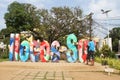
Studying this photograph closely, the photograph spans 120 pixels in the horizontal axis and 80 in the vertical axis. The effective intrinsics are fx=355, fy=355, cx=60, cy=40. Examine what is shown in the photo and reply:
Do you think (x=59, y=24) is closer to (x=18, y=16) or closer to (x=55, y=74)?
(x=18, y=16)

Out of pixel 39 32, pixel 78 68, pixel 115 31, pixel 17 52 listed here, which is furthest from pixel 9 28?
pixel 115 31

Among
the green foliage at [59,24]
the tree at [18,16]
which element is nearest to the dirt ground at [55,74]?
the green foliage at [59,24]

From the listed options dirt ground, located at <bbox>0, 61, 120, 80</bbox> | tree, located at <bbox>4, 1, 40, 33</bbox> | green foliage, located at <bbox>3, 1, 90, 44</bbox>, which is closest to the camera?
dirt ground, located at <bbox>0, 61, 120, 80</bbox>

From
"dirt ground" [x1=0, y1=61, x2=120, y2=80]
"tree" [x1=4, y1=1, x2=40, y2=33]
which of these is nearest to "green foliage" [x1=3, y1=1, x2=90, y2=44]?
"tree" [x1=4, y1=1, x2=40, y2=33]

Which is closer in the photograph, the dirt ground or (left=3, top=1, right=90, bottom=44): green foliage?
the dirt ground

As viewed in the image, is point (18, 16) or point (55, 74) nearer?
point (55, 74)

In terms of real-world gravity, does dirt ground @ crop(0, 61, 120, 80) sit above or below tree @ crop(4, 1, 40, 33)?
below

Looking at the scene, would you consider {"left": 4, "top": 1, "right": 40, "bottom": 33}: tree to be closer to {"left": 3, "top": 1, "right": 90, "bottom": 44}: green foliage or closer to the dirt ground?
{"left": 3, "top": 1, "right": 90, "bottom": 44}: green foliage

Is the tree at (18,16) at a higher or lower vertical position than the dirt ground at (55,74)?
higher

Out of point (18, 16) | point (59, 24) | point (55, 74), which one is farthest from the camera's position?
point (18, 16)

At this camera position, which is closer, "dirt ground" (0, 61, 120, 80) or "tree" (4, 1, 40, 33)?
"dirt ground" (0, 61, 120, 80)

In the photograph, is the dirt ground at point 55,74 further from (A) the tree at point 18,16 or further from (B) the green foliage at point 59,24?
(A) the tree at point 18,16

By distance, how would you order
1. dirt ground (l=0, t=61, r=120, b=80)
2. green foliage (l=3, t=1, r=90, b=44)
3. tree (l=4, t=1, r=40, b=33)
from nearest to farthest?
dirt ground (l=0, t=61, r=120, b=80)
green foliage (l=3, t=1, r=90, b=44)
tree (l=4, t=1, r=40, b=33)

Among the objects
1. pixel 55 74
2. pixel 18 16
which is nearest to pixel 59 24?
pixel 18 16
